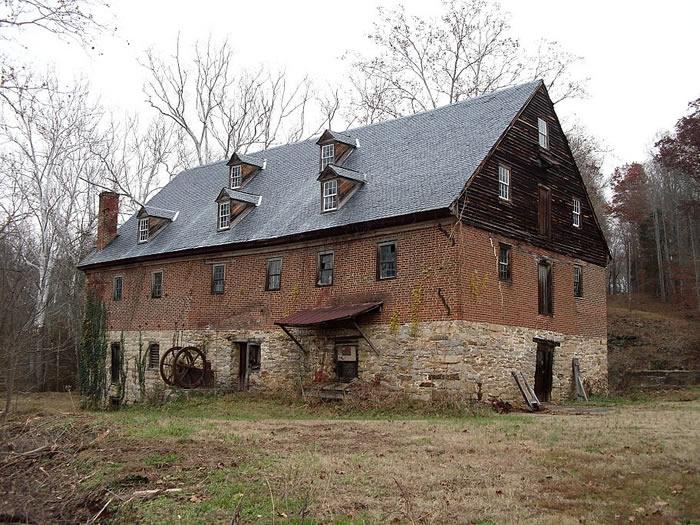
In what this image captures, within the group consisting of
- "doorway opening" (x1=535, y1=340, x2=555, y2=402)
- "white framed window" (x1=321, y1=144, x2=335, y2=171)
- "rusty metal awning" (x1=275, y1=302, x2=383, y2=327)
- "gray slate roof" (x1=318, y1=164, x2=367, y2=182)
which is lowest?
"doorway opening" (x1=535, y1=340, x2=555, y2=402)

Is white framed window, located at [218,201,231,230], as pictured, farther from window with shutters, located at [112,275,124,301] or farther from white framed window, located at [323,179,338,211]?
window with shutters, located at [112,275,124,301]

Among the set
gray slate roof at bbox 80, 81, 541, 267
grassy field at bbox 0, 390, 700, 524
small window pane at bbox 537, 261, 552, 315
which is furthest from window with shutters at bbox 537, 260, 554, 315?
grassy field at bbox 0, 390, 700, 524

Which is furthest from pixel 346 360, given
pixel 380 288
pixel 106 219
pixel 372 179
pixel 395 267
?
pixel 106 219

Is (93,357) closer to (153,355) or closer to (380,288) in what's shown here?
(153,355)

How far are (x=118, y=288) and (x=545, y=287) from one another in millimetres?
16883

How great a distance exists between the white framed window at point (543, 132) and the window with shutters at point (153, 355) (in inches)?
607

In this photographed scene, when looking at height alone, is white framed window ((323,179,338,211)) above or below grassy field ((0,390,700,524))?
above

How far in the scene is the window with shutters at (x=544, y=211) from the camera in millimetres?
22891

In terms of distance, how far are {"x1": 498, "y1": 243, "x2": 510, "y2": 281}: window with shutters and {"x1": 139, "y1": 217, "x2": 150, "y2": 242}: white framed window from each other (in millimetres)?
15250

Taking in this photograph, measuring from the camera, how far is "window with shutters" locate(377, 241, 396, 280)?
20.4 metres

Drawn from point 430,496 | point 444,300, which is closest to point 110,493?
point 430,496

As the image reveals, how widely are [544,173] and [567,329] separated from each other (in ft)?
16.6

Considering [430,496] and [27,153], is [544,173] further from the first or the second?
[27,153]

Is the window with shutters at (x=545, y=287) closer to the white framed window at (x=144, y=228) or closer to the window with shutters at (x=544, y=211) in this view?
the window with shutters at (x=544, y=211)
